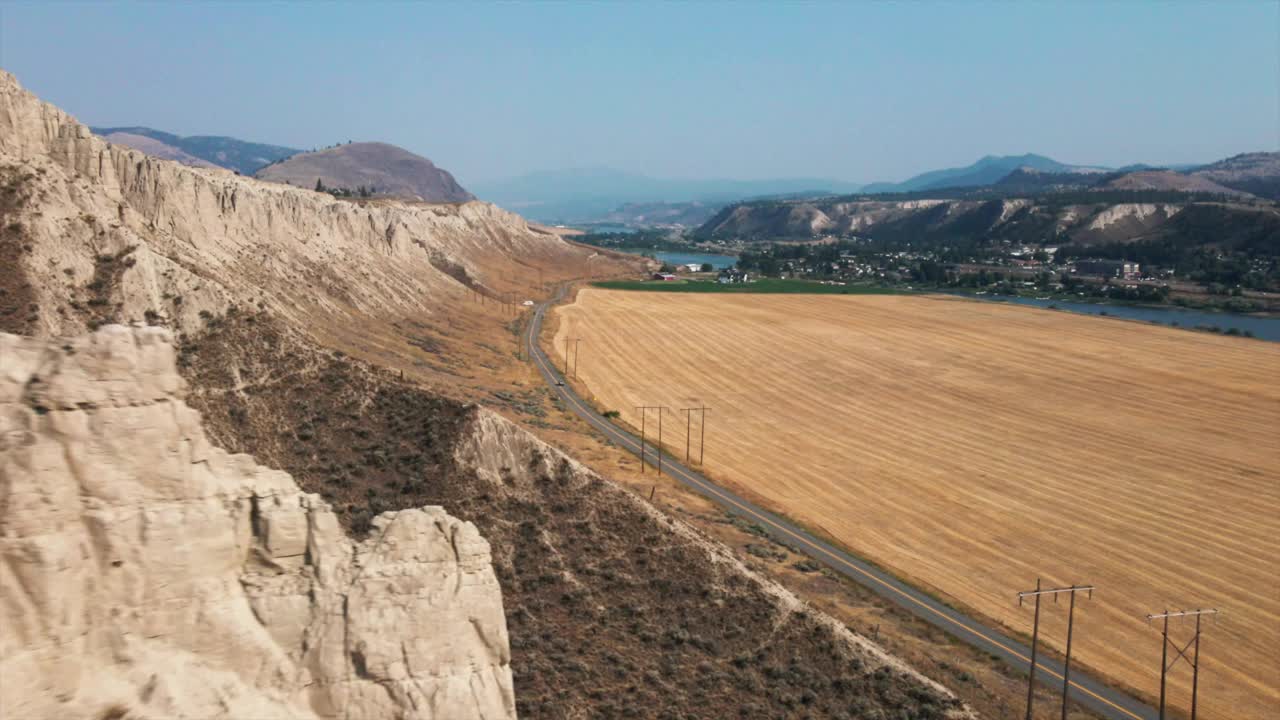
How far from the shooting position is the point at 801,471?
2532 inches

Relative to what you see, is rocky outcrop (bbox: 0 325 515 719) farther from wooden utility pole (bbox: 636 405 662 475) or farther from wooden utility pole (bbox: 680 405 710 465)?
wooden utility pole (bbox: 680 405 710 465)

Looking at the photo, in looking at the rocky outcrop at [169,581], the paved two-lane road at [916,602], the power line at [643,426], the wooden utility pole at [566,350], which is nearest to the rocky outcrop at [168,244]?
the wooden utility pole at [566,350]

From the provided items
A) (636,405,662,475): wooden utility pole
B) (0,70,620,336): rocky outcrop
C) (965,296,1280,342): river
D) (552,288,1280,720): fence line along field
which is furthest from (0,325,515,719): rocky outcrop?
(965,296,1280,342): river

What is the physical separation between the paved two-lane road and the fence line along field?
4.93 ft

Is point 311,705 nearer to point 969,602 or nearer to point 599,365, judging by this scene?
point 969,602

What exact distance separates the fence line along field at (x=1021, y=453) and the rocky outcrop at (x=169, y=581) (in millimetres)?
31887

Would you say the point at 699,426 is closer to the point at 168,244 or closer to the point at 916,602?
the point at 916,602

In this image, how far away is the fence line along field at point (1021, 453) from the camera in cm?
4350

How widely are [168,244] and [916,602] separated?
55537mm

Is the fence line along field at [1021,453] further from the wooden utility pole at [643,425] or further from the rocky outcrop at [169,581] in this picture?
the rocky outcrop at [169,581]

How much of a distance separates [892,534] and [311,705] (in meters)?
41.4

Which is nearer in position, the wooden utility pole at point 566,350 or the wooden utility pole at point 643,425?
the wooden utility pole at point 643,425

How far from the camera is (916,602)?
1650 inches

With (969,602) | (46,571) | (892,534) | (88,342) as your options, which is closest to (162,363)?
(88,342)
